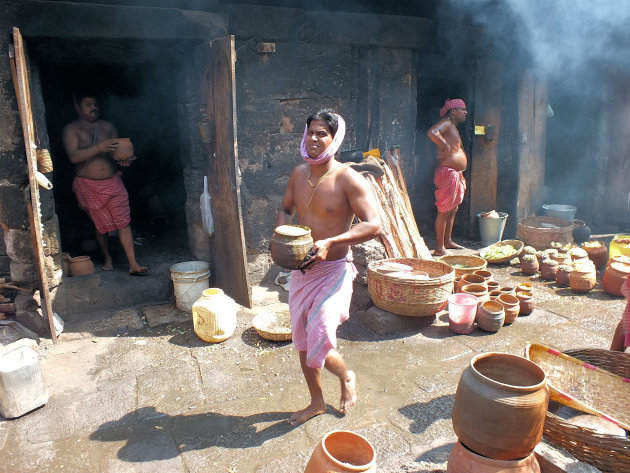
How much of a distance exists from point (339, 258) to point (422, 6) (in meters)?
5.14

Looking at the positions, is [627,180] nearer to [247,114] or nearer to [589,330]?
[589,330]

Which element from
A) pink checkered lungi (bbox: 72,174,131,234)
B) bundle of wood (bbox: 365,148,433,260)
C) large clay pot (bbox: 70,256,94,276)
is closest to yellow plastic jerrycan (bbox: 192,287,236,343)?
large clay pot (bbox: 70,256,94,276)

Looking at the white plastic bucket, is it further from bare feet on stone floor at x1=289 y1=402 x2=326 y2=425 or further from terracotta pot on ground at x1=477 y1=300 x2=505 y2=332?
terracotta pot on ground at x1=477 y1=300 x2=505 y2=332

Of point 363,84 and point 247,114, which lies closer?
point 247,114

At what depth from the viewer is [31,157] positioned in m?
4.16

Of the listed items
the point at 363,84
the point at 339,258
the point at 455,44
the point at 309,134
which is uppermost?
the point at 455,44

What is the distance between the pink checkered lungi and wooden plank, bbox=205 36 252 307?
117 cm

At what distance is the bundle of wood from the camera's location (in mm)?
5855

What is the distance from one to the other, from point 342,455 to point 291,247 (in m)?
1.22

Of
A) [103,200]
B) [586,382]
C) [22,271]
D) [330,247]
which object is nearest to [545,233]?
[586,382]

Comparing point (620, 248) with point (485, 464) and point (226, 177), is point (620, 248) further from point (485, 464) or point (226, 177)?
point (485, 464)

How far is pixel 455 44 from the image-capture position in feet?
25.0

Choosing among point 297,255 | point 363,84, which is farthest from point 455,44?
point 297,255

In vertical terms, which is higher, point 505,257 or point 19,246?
point 19,246
